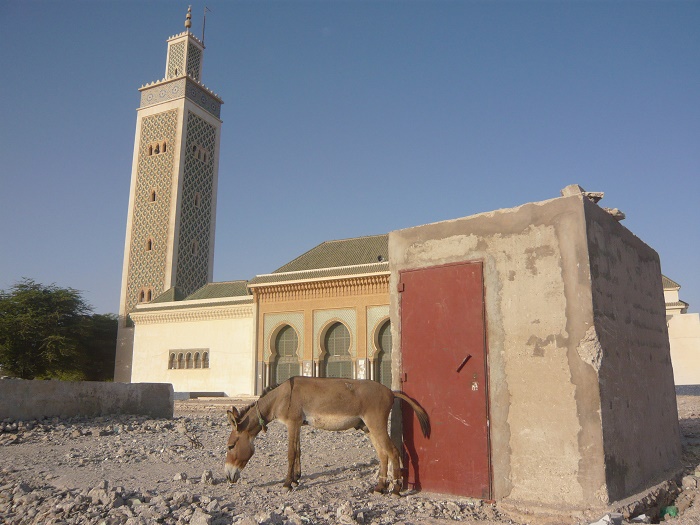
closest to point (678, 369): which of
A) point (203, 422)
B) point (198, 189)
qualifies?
point (203, 422)

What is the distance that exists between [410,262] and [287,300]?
709 inches

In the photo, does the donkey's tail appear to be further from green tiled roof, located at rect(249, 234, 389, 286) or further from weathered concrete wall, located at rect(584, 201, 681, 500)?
green tiled roof, located at rect(249, 234, 389, 286)

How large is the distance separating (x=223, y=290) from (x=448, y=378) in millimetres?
21862

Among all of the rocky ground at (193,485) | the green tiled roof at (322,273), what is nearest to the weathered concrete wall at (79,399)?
the rocky ground at (193,485)

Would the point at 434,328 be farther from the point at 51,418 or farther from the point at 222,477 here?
the point at 51,418

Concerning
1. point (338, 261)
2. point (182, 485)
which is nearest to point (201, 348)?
point (338, 261)

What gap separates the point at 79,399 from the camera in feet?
31.8

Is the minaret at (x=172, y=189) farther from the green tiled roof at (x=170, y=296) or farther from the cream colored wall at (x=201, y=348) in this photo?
the cream colored wall at (x=201, y=348)

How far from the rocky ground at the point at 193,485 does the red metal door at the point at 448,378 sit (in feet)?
0.75

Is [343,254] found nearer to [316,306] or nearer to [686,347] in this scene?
[316,306]

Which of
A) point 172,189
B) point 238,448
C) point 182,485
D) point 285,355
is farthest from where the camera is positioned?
point 172,189

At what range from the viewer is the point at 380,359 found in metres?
21.1

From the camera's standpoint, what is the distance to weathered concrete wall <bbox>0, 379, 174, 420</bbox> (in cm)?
871

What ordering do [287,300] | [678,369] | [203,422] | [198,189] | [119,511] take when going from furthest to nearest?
Answer: 1. [198,189]
2. [287,300]
3. [678,369]
4. [203,422]
5. [119,511]
